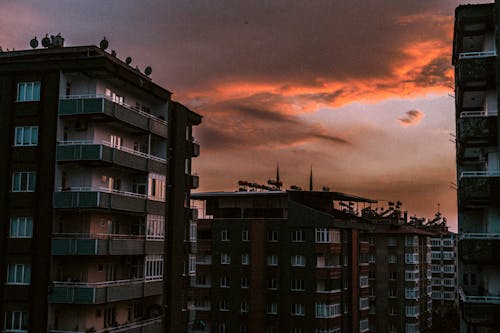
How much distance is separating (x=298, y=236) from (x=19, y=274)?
37030mm

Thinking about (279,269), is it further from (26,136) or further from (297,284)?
(26,136)

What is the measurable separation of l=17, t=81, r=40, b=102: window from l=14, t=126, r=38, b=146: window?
1.89 metres

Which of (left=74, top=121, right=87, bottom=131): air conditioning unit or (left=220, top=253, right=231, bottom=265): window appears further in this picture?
(left=220, top=253, right=231, bottom=265): window

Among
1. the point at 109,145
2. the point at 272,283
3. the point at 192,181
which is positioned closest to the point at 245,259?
the point at 272,283

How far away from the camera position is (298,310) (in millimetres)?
70312

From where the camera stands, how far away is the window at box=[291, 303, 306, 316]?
6988 centimetres

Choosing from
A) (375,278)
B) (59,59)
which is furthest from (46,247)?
(375,278)

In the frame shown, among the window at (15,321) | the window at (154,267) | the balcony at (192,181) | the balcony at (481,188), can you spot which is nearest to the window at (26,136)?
the window at (15,321)

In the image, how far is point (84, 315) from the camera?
39688 mm

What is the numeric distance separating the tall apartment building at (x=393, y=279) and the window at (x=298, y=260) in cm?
2906

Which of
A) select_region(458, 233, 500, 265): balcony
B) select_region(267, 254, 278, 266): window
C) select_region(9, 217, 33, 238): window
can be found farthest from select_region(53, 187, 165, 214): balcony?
select_region(267, 254, 278, 266): window

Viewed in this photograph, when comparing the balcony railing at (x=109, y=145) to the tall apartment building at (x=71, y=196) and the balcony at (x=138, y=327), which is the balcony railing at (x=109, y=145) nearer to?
the tall apartment building at (x=71, y=196)

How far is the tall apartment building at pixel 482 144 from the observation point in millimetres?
33375

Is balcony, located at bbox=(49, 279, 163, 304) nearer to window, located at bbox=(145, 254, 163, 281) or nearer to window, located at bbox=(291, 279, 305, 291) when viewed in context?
window, located at bbox=(145, 254, 163, 281)
